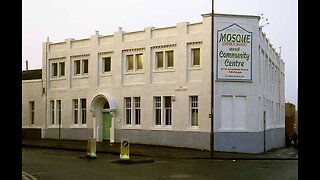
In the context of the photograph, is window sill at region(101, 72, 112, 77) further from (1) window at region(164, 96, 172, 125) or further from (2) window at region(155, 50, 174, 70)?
(1) window at region(164, 96, 172, 125)

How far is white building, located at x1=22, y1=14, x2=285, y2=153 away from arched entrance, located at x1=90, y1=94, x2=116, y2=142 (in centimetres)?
7

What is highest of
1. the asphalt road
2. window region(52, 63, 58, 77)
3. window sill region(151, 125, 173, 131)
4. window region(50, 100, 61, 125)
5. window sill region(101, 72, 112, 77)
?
window region(52, 63, 58, 77)

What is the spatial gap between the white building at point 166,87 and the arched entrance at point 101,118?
73 mm

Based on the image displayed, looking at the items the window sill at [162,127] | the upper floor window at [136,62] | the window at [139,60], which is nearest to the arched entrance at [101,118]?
the upper floor window at [136,62]

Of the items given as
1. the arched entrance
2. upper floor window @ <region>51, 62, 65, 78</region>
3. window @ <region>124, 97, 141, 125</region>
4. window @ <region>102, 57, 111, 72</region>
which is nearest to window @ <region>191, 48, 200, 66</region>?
window @ <region>124, 97, 141, 125</region>

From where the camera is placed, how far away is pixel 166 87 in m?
31.2

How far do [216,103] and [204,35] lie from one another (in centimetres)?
423

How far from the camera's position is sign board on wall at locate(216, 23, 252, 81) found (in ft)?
95.3

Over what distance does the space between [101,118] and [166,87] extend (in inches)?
264

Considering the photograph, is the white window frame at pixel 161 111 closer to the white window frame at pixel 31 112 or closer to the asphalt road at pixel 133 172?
the asphalt road at pixel 133 172

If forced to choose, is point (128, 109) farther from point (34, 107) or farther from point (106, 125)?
point (34, 107)

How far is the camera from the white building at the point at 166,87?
1148 inches
